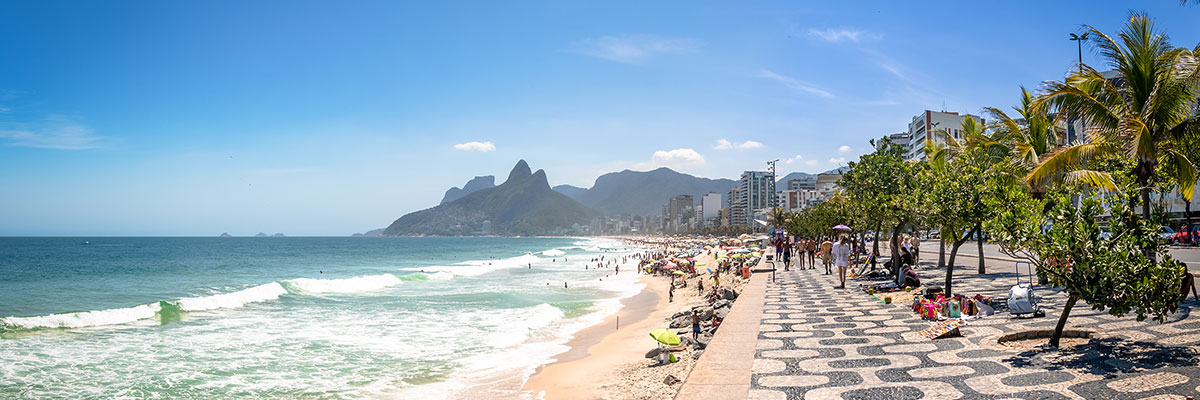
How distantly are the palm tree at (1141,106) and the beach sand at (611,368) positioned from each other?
717 cm

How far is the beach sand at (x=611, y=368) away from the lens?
9635mm

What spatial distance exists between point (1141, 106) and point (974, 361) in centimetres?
622

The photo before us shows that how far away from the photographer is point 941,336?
7.70 metres

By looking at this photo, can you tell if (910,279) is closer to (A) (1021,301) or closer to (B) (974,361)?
(A) (1021,301)

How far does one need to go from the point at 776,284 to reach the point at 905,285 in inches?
203

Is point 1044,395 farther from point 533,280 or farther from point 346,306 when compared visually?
point 533,280

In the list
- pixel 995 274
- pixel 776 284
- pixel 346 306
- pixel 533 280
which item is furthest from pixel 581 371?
pixel 533 280

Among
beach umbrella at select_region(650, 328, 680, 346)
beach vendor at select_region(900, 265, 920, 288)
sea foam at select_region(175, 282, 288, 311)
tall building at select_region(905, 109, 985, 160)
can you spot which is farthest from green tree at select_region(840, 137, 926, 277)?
tall building at select_region(905, 109, 985, 160)

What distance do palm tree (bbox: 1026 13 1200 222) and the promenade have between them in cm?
207

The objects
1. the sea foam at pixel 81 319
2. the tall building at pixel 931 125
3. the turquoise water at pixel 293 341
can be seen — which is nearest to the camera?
the turquoise water at pixel 293 341

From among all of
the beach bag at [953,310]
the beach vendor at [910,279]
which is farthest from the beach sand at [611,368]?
the beach vendor at [910,279]

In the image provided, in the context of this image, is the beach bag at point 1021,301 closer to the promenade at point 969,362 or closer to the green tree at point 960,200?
the promenade at point 969,362

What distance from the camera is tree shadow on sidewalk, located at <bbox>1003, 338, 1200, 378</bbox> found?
5555 millimetres

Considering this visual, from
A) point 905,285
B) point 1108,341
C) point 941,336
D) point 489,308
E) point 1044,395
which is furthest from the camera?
point 489,308
